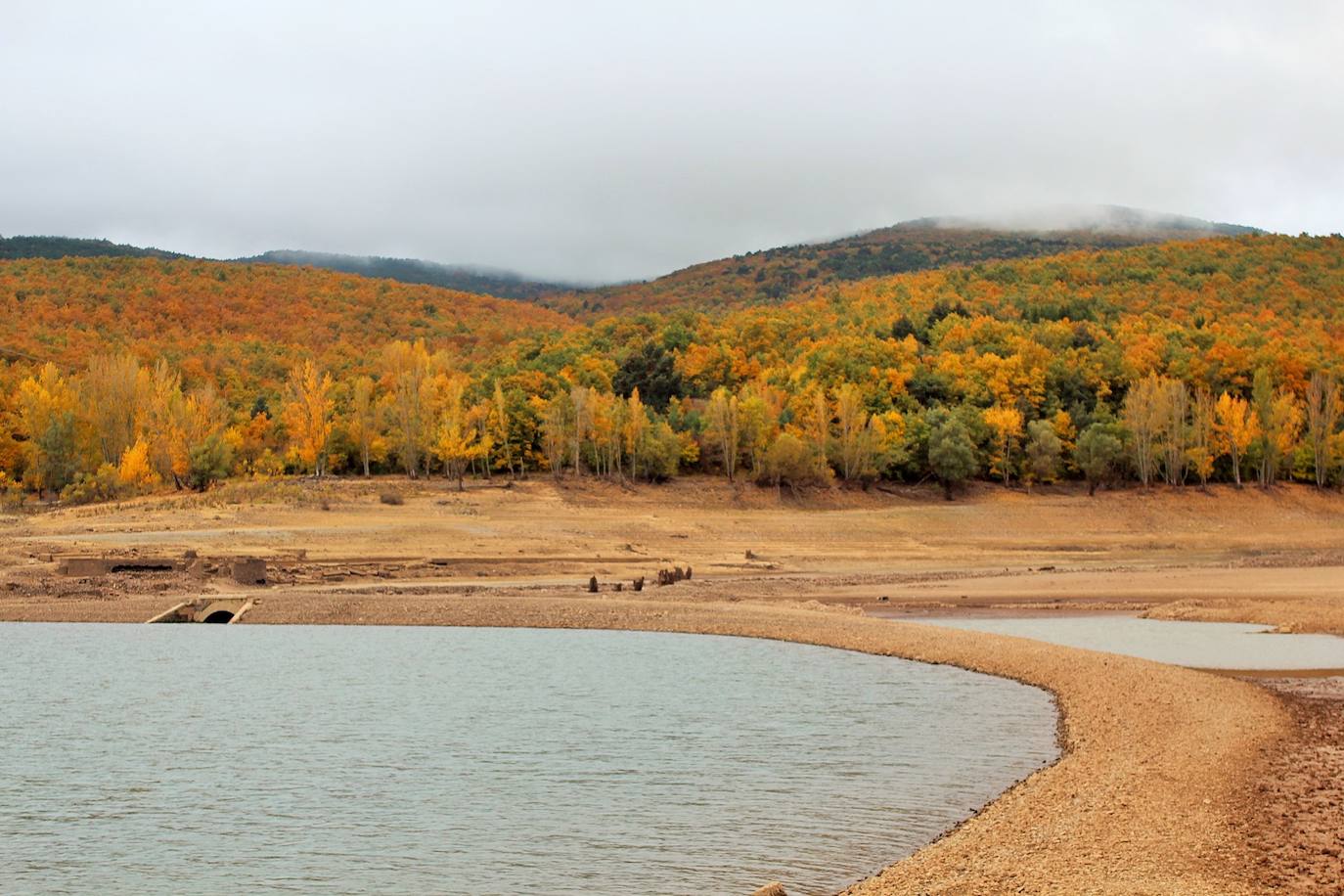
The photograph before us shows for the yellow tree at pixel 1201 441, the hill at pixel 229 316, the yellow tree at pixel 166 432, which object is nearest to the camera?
the yellow tree at pixel 166 432

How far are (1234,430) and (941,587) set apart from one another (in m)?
49.4

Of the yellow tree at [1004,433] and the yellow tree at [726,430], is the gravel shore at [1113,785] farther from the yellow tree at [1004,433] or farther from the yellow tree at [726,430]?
the yellow tree at [1004,433]

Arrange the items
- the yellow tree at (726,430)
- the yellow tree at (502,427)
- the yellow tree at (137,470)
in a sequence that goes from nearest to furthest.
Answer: the yellow tree at (137,470)
the yellow tree at (502,427)
the yellow tree at (726,430)

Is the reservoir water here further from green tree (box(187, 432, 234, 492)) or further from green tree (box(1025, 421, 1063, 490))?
green tree (box(1025, 421, 1063, 490))

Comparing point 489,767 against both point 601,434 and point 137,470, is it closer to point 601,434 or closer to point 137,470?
point 137,470

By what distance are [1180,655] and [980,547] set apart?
3349cm

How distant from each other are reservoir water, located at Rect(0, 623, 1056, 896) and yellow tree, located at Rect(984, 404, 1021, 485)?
189ft

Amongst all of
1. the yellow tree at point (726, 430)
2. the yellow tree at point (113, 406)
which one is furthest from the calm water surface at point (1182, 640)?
the yellow tree at point (113, 406)

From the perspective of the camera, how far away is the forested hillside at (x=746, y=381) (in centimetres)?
7444

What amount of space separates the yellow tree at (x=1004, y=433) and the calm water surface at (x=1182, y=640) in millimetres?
47820

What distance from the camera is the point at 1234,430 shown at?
3280 inches

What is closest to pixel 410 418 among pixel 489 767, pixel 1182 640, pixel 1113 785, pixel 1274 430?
pixel 1182 640

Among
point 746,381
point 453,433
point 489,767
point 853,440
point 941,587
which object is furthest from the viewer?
point 746,381

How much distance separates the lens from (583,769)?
1744 centimetres
